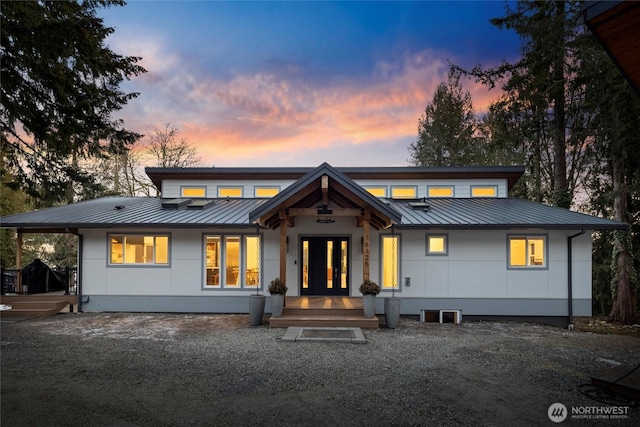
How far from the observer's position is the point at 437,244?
11172 mm

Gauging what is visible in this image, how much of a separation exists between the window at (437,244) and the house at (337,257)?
0.10 feet

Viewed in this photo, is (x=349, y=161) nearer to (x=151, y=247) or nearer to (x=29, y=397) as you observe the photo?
(x=151, y=247)

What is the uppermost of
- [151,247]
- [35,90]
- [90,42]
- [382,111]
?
[382,111]

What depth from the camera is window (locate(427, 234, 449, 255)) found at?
36.5ft

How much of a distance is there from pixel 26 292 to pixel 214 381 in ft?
35.5

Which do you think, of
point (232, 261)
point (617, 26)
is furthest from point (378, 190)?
point (617, 26)

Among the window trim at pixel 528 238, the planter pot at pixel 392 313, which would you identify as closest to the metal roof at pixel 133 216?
the planter pot at pixel 392 313

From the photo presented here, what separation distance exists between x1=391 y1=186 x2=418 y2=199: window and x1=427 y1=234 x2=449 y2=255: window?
3.85 m

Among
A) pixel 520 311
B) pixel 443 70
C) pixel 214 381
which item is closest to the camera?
pixel 214 381

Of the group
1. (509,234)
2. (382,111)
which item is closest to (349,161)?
(382,111)

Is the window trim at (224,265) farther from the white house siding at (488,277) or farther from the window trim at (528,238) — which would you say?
the window trim at (528,238)

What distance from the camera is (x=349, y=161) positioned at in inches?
1054

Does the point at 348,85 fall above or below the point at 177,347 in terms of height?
above

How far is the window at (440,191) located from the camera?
14.8 meters
